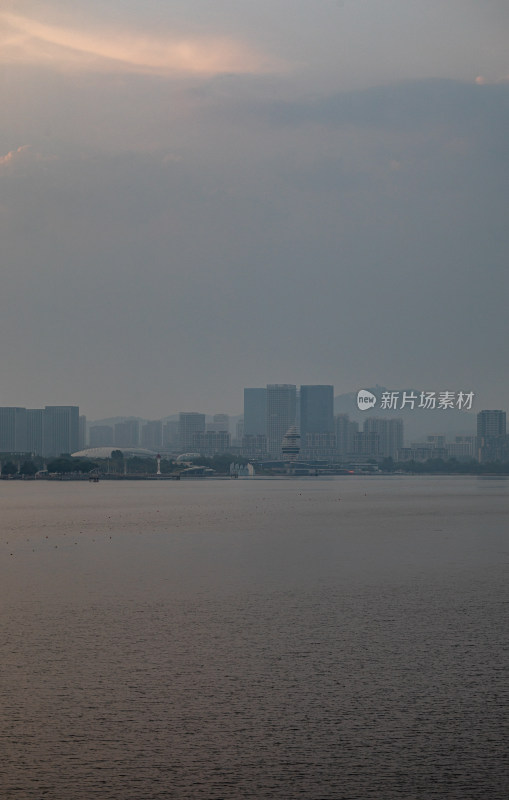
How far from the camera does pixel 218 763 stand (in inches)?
639

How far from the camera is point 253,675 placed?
21.5m

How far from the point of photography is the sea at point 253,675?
15.8 metres

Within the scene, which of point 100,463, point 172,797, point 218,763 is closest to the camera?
point 172,797

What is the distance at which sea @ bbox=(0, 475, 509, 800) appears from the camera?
1577 centimetres

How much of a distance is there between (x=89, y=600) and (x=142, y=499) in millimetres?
64659

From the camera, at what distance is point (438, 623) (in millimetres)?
27281

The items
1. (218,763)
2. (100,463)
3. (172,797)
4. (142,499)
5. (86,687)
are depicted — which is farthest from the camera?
(100,463)

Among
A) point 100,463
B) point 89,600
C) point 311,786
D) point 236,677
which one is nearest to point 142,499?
point 89,600

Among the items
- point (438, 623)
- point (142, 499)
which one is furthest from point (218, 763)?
point (142, 499)

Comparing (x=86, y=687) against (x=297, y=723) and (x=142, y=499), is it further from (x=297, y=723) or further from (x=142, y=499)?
(x=142, y=499)

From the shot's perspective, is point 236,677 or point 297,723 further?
point 236,677

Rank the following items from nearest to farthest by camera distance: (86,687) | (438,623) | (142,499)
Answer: (86,687) < (438,623) < (142,499)

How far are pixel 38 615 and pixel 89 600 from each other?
293 centimetres

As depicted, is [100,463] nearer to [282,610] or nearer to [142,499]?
[142,499]
